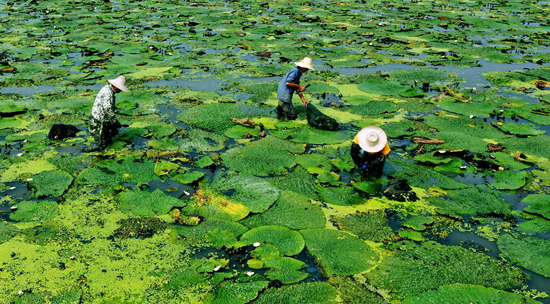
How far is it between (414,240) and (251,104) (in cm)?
462

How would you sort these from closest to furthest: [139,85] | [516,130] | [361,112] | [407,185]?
[407,185], [516,130], [361,112], [139,85]

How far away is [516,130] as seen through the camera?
693cm

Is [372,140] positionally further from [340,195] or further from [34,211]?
[34,211]

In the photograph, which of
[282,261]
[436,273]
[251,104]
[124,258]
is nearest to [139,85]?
[251,104]

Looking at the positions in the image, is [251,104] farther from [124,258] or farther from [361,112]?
[124,258]

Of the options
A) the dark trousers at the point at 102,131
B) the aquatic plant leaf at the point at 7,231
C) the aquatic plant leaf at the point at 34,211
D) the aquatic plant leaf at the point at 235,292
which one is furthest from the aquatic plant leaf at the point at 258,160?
the aquatic plant leaf at the point at 7,231

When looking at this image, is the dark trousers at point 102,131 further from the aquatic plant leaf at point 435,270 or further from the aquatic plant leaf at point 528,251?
the aquatic plant leaf at point 528,251

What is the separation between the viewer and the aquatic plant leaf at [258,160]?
5680mm

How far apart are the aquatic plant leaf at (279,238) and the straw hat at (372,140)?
4.90 feet

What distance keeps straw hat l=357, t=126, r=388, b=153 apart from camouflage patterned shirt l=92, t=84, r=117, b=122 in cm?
358

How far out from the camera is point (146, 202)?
486 cm

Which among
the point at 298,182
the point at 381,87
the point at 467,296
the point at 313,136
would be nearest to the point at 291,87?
the point at 313,136

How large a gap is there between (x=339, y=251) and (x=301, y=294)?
722 millimetres

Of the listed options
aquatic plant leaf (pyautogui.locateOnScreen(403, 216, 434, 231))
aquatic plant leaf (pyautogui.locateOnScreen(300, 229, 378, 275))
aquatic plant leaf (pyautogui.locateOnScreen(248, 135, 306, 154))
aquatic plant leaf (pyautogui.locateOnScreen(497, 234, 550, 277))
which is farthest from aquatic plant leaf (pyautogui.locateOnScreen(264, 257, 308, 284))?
aquatic plant leaf (pyautogui.locateOnScreen(248, 135, 306, 154))
